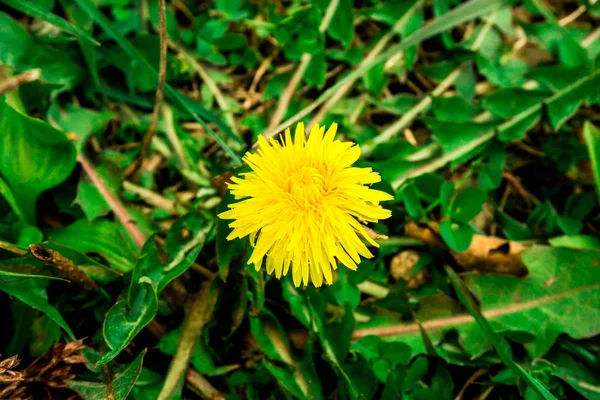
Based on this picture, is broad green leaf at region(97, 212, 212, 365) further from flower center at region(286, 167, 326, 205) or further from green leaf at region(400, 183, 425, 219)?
green leaf at region(400, 183, 425, 219)

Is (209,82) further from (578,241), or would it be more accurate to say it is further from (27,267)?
(578,241)

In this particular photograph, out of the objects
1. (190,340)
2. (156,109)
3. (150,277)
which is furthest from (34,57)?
(190,340)

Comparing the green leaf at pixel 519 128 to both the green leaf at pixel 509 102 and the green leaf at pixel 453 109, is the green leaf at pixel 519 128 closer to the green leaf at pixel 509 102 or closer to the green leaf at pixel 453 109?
the green leaf at pixel 509 102

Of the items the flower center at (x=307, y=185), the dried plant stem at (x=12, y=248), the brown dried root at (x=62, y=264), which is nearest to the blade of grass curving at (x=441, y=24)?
the flower center at (x=307, y=185)

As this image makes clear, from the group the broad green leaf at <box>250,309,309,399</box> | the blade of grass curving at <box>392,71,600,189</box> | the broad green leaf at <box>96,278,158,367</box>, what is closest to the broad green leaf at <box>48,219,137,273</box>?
the broad green leaf at <box>96,278,158,367</box>

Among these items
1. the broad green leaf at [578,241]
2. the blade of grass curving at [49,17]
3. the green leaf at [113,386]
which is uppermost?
the blade of grass curving at [49,17]

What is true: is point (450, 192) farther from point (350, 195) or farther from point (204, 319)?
point (204, 319)

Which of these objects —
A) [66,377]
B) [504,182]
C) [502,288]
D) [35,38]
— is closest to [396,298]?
[502,288]
